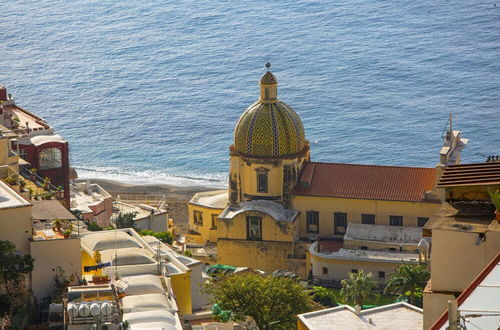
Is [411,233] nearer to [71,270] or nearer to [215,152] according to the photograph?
[71,270]

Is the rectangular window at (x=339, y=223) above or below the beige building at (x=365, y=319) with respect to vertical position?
below

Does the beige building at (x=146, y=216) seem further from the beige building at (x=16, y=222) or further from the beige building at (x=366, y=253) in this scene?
the beige building at (x=16, y=222)

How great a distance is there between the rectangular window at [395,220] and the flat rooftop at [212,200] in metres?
12.3

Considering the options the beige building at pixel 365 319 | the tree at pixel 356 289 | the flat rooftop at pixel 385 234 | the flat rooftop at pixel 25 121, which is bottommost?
the tree at pixel 356 289

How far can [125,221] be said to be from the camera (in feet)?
317

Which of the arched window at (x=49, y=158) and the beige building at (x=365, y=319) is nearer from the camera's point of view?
the beige building at (x=365, y=319)

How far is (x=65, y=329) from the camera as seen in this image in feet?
159

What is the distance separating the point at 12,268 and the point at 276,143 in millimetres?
43226

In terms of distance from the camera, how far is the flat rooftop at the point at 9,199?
5347 centimetres

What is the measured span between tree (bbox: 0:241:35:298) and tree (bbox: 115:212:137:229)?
42100mm

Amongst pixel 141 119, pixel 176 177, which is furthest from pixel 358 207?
pixel 141 119

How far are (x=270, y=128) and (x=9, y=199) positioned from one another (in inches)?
1592

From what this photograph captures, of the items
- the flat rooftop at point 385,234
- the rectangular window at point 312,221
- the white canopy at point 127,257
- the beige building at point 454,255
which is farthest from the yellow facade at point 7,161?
the rectangular window at point 312,221

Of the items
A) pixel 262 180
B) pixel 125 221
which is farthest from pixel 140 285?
pixel 125 221
